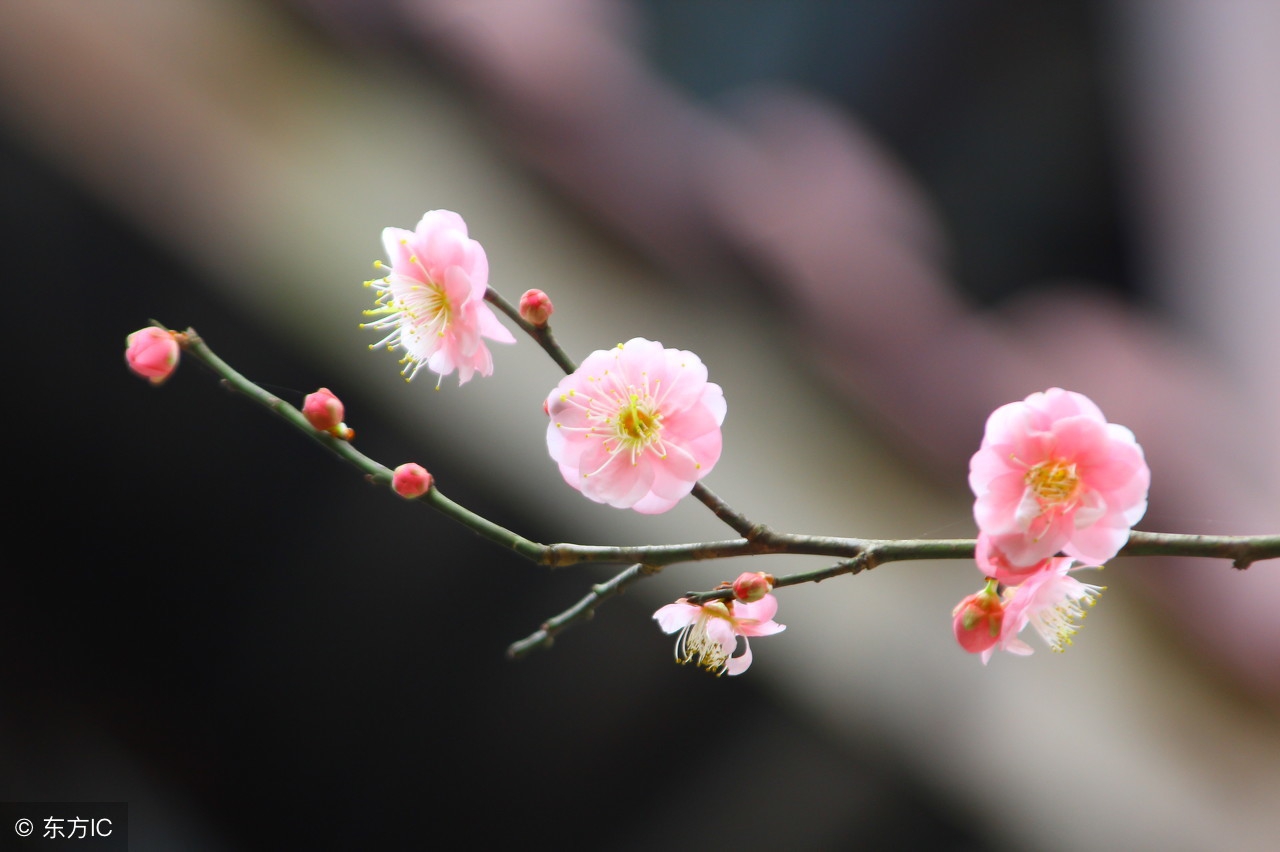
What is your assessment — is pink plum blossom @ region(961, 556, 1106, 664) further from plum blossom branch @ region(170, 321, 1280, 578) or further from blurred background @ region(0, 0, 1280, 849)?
blurred background @ region(0, 0, 1280, 849)

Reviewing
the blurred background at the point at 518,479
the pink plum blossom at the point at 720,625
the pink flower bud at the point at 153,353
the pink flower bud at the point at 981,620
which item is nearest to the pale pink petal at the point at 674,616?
the pink plum blossom at the point at 720,625

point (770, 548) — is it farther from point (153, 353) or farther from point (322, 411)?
point (153, 353)

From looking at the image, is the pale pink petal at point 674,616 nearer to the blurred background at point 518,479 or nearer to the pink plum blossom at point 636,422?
the pink plum blossom at point 636,422

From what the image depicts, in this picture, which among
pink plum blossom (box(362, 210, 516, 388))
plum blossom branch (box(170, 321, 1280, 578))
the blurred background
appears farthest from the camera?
the blurred background

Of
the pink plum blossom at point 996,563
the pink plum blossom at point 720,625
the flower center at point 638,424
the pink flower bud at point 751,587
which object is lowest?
the pink plum blossom at point 996,563

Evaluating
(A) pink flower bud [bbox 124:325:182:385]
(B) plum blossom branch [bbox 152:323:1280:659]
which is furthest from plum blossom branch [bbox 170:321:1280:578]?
(A) pink flower bud [bbox 124:325:182:385]

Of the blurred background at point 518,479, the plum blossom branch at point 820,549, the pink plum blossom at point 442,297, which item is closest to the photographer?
the plum blossom branch at point 820,549

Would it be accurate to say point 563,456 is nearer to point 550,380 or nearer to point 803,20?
point 550,380

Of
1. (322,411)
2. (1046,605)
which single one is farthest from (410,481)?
(1046,605)
